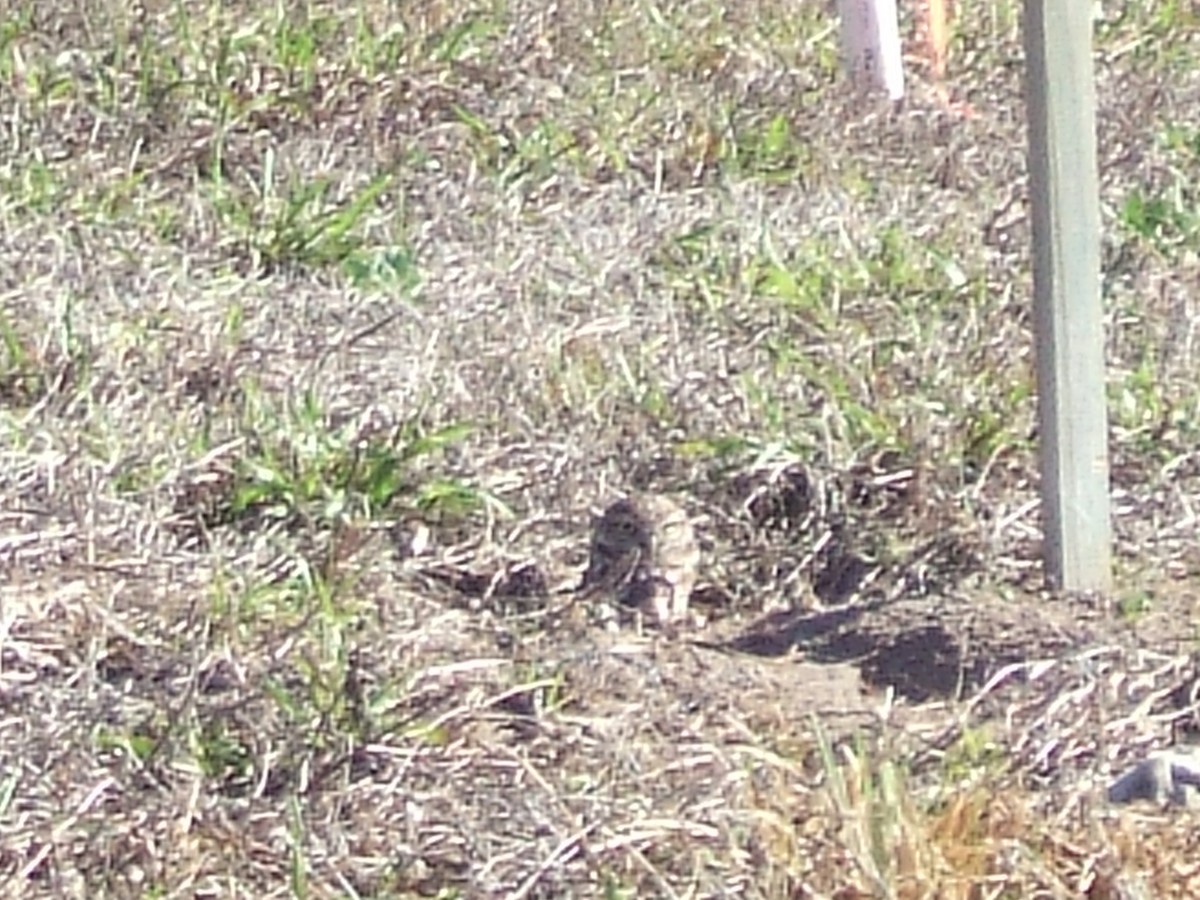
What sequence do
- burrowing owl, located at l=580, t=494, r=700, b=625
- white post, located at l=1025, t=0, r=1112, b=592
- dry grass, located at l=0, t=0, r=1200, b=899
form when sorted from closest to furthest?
dry grass, located at l=0, t=0, r=1200, b=899
white post, located at l=1025, t=0, r=1112, b=592
burrowing owl, located at l=580, t=494, r=700, b=625

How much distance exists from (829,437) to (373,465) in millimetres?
598

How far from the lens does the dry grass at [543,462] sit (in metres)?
2.97

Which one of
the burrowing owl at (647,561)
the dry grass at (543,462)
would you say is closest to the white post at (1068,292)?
the dry grass at (543,462)

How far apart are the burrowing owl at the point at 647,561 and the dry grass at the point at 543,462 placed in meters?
0.06

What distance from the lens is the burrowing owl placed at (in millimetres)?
3674

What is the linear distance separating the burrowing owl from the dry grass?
0.06 meters

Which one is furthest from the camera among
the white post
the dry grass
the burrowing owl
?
the burrowing owl

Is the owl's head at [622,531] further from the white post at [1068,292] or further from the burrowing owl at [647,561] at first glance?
the white post at [1068,292]

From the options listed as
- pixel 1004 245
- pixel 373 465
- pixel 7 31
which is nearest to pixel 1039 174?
pixel 373 465

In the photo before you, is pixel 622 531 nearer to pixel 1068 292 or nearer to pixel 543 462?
pixel 543 462

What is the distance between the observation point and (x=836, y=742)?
3.23 m

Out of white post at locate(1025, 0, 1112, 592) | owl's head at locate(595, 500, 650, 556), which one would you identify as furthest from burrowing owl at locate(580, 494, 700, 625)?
white post at locate(1025, 0, 1112, 592)

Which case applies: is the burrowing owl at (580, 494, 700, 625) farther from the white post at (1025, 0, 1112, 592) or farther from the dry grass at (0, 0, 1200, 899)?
the white post at (1025, 0, 1112, 592)

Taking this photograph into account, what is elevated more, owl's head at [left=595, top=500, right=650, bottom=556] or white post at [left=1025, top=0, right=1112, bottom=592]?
white post at [left=1025, top=0, right=1112, bottom=592]
